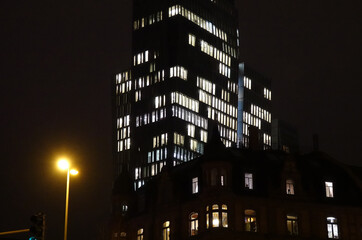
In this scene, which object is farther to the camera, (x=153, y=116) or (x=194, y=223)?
(x=153, y=116)

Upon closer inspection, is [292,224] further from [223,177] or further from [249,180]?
[223,177]

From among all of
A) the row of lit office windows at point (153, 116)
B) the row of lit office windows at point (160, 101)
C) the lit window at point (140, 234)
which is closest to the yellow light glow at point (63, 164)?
the lit window at point (140, 234)

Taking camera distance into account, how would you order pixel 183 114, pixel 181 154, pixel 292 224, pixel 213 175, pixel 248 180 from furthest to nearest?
pixel 183 114
pixel 181 154
pixel 248 180
pixel 292 224
pixel 213 175

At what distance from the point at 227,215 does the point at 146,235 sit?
1369 centimetres

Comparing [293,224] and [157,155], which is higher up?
[157,155]

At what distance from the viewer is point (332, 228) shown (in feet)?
278

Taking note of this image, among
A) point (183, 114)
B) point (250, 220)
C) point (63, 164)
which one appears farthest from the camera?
point (183, 114)

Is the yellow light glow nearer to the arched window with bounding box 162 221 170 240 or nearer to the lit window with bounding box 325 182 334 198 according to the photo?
the arched window with bounding box 162 221 170 240

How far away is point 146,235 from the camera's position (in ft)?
295

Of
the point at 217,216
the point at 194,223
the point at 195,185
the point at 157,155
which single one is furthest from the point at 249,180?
the point at 157,155

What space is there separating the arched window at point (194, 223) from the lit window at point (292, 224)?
10.2 metres

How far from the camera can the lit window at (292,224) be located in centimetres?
8269

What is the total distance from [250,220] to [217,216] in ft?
12.6

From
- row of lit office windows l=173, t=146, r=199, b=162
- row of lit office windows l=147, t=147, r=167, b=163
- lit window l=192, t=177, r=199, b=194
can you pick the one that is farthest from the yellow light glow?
row of lit office windows l=147, t=147, r=167, b=163
